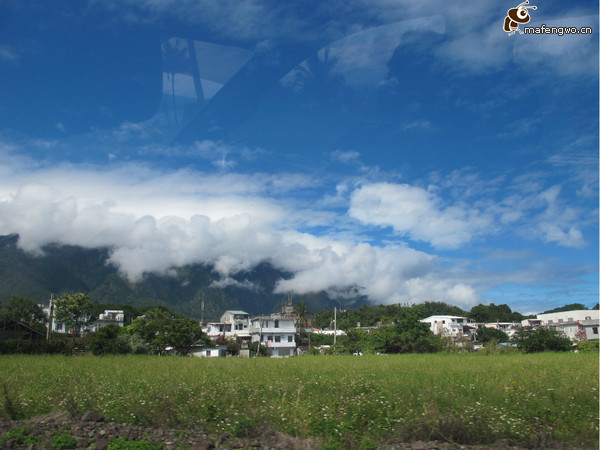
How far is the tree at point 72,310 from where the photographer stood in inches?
2530

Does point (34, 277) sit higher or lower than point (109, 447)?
higher

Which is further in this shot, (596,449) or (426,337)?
(426,337)

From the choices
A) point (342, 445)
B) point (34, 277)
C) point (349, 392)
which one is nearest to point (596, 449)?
point (342, 445)

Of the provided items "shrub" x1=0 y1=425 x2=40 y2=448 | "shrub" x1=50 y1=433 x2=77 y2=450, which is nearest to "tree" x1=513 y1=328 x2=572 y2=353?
"shrub" x1=50 y1=433 x2=77 y2=450

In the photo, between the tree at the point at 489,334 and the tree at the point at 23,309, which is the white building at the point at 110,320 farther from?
the tree at the point at 489,334

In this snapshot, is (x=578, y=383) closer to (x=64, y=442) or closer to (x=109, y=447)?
(x=109, y=447)

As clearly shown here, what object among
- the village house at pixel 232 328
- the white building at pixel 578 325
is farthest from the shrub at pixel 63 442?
the white building at pixel 578 325

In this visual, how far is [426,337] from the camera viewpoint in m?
38.5

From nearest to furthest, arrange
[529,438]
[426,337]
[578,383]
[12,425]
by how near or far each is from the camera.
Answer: [529,438]
[12,425]
[578,383]
[426,337]

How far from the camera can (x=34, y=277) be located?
196 metres

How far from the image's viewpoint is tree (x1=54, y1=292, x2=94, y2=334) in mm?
64250

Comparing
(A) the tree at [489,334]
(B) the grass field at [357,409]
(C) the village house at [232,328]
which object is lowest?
(A) the tree at [489,334]

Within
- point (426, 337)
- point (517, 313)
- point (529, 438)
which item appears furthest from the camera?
point (517, 313)

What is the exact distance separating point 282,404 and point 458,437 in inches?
144
